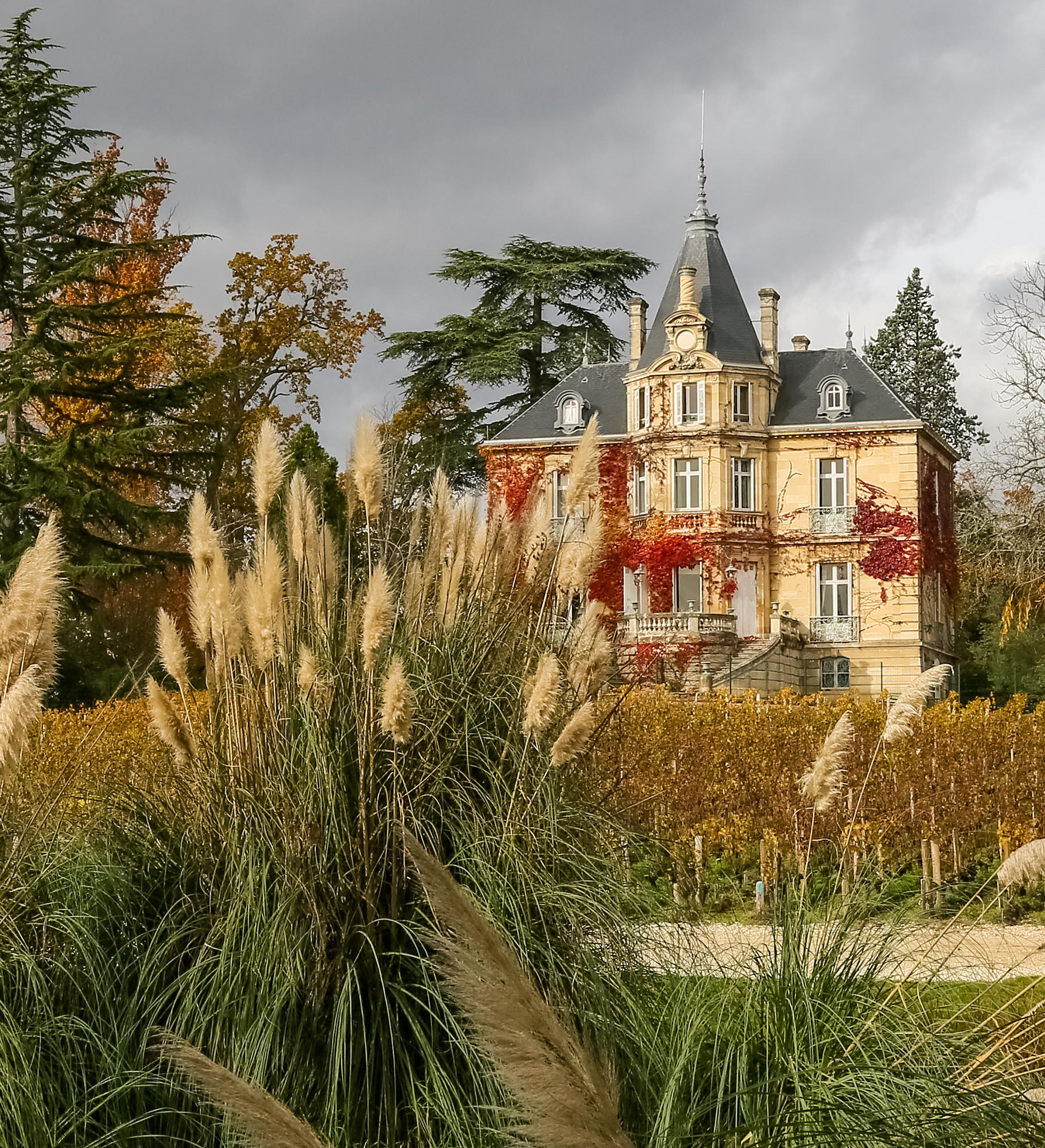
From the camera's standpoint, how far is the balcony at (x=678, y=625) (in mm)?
25984

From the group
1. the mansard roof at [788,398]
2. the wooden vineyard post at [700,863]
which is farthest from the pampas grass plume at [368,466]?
the mansard roof at [788,398]

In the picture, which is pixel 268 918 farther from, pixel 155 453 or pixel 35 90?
pixel 35 90

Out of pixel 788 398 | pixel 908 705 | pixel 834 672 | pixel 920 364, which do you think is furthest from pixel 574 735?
pixel 920 364

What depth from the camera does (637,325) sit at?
29.4m

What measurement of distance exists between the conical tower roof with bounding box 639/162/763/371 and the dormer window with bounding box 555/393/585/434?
4.83ft

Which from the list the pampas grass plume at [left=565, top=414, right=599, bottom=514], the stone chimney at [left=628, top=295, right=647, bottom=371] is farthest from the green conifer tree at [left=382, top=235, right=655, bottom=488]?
the pampas grass plume at [left=565, top=414, right=599, bottom=514]

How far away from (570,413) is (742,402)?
11.2 ft

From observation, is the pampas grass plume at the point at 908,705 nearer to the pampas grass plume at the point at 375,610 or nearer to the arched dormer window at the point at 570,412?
the pampas grass plume at the point at 375,610

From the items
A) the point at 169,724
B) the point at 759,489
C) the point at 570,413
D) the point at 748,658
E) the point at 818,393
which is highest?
the point at 818,393

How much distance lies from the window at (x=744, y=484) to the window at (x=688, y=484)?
72 centimetres

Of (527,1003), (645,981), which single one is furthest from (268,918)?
(527,1003)

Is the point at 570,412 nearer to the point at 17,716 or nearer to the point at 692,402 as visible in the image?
the point at 692,402

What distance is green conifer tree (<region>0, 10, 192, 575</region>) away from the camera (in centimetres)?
1612

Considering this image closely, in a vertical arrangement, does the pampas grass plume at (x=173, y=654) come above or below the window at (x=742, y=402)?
below
